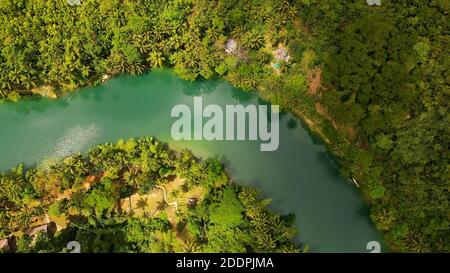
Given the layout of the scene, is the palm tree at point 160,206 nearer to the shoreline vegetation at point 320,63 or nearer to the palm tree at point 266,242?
the palm tree at point 266,242

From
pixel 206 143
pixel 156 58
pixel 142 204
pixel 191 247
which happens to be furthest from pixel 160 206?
pixel 156 58

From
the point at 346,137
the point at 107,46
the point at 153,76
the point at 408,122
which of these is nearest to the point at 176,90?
the point at 153,76

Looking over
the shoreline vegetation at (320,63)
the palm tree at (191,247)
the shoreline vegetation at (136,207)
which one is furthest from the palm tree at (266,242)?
the shoreline vegetation at (320,63)

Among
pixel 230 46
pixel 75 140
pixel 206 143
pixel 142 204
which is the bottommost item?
pixel 142 204
